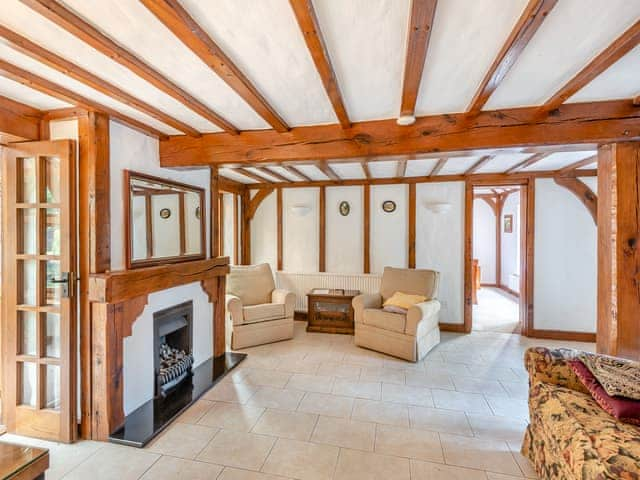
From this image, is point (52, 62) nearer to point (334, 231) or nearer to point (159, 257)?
point (159, 257)

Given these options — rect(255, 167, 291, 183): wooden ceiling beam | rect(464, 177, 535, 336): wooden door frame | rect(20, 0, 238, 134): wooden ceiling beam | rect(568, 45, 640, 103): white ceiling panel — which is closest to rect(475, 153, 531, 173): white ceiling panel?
rect(464, 177, 535, 336): wooden door frame

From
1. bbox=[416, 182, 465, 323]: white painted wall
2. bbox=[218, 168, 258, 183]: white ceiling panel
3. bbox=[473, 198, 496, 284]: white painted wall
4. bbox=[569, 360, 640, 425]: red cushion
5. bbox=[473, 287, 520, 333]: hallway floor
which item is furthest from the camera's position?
bbox=[473, 198, 496, 284]: white painted wall

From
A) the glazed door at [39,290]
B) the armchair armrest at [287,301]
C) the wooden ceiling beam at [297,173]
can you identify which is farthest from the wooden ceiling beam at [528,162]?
the glazed door at [39,290]

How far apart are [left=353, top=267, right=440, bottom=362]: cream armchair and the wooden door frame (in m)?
0.79

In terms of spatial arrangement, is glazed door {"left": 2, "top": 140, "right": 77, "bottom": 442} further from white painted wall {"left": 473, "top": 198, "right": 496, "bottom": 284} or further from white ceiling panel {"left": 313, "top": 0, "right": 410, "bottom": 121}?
white painted wall {"left": 473, "top": 198, "right": 496, "bottom": 284}

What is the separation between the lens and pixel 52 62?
1456mm

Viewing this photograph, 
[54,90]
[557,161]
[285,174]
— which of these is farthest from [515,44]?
[285,174]

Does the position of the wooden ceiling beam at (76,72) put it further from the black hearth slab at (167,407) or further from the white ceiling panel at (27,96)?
the black hearth slab at (167,407)

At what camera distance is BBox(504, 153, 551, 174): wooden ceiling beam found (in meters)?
3.24

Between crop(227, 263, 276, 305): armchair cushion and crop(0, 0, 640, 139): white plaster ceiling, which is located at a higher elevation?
crop(0, 0, 640, 139): white plaster ceiling

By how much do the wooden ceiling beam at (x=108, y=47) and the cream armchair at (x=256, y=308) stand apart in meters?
2.46

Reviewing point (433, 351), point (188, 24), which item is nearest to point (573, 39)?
point (188, 24)

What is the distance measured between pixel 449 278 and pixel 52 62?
466 centimetres

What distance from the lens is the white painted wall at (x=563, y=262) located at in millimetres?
4031
